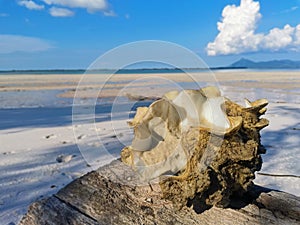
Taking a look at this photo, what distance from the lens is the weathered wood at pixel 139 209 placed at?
4.34 feet

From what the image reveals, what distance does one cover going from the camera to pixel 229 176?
1.26 meters

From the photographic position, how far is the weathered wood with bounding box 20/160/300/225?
1324 millimetres

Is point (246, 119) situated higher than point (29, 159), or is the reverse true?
point (246, 119)

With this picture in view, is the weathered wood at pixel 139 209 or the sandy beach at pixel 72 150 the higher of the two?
the weathered wood at pixel 139 209

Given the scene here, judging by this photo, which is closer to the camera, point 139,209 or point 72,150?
point 139,209

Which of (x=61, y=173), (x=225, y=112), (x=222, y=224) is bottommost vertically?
(x=61, y=173)

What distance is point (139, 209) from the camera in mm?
1396

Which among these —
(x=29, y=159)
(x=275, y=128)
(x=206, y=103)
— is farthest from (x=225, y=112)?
(x=275, y=128)

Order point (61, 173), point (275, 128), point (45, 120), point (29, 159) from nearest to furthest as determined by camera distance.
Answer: point (61, 173) < point (29, 159) < point (275, 128) < point (45, 120)

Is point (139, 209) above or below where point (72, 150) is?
above

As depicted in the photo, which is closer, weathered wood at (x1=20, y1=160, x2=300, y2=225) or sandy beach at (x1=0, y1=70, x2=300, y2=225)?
weathered wood at (x1=20, y1=160, x2=300, y2=225)

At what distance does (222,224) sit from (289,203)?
37 cm

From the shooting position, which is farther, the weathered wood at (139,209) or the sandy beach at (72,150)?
the sandy beach at (72,150)

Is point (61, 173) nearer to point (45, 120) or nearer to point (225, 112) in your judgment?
point (225, 112)
